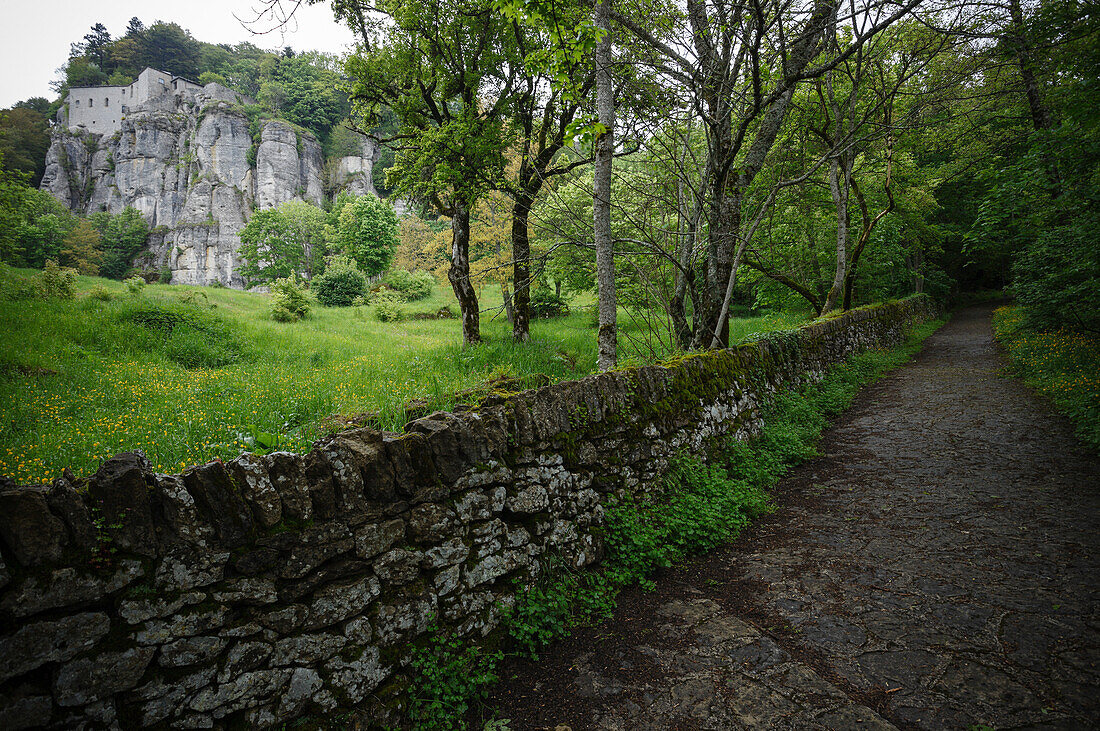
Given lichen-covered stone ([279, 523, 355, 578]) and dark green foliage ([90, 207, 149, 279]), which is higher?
dark green foliage ([90, 207, 149, 279])

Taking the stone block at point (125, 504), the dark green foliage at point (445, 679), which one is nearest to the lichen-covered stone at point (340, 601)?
the dark green foliage at point (445, 679)

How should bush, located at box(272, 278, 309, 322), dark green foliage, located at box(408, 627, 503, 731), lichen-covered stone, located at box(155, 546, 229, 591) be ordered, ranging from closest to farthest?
lichen-covered stone, located at box(155, 546, 229, 591) < dark green foliage, located at box(408, 627, 503, 731) < bush, located at box(272, 278, 309, 322)

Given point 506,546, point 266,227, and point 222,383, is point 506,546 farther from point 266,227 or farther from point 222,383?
point 266,227

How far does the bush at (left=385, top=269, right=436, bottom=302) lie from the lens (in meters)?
30.1

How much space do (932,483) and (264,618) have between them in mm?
6597

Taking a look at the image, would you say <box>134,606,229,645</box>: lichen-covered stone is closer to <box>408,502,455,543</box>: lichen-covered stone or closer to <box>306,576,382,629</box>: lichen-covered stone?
→ <box>306,576,382,629</box>: lichen-covered stone

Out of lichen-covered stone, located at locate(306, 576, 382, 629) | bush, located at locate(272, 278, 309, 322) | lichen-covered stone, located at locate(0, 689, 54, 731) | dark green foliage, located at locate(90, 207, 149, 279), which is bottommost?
lichen-covered stone, located at locate(306, 576, 382, 629)

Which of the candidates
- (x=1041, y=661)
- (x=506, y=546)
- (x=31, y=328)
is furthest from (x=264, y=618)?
(x=31, y=328)

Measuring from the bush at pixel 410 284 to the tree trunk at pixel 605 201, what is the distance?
2558cm

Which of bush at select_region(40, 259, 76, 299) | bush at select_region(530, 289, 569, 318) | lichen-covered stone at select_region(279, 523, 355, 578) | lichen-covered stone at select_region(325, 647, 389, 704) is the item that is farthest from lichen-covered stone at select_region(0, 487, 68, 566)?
bush at select_region(530, 289, 569, 318)

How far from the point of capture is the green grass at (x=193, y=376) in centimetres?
485

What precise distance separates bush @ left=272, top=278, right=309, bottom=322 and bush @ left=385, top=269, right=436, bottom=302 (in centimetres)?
1218

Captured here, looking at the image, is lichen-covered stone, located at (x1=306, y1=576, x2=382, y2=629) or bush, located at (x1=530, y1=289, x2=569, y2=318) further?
bush, located at (x1=530, y1=289, x2=569, y2=318)

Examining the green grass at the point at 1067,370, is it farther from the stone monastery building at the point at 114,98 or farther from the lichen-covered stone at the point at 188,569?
the stone monastery building at the point at 114,98
